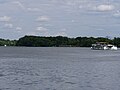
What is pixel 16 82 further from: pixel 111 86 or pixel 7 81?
pixel 111 86

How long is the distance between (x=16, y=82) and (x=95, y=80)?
1050 cm

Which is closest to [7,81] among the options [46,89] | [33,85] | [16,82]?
[16,82]

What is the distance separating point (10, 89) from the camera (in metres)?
42.1

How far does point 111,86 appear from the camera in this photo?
4491 centimetres

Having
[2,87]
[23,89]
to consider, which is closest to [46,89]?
[23,89]

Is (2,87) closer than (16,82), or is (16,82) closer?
(2,87)

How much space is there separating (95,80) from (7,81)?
1152 centimetres

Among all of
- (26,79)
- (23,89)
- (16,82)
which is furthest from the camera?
(26,79)

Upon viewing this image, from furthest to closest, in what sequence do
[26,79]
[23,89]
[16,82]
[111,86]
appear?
[26,79] < [16,82] < [111,86] < [23,89]

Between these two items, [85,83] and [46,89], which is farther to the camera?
[85,83]

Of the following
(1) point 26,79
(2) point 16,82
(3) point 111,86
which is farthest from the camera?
(1) point 26,79

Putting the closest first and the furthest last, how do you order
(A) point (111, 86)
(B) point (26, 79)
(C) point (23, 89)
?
(C) point (23, 89)
(A) point (111, 86)
(B) point (26, 79)

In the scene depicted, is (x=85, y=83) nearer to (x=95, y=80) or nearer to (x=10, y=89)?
(x=95, y=80)

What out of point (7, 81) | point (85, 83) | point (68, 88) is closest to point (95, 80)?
A: point (85, 83)
